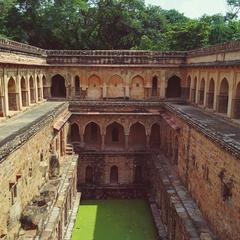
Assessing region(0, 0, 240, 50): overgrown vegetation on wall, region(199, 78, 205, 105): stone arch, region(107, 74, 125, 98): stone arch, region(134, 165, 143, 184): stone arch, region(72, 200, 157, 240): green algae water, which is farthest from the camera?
region(0, 0, 240, 50): overgrown vegetation on wall

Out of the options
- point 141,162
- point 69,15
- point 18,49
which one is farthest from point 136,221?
point 69,15

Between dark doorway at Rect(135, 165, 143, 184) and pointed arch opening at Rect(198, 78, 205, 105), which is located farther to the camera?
dark doorway at Rect(135, 165, 143, 184)

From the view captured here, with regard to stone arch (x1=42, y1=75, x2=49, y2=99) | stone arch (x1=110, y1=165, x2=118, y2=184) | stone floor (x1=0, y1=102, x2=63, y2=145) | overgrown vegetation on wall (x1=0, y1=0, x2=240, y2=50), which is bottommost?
stone arch (x1=110, y1=165, x2=118, y2=184)

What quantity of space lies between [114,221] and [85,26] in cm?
2187

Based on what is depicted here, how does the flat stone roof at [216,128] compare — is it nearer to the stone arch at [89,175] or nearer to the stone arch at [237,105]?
the stone arch at [237,105]

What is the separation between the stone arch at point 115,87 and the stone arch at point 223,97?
8.77 m

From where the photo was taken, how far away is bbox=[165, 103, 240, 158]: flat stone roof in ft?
34.3

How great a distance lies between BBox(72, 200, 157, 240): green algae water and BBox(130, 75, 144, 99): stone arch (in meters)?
6.71

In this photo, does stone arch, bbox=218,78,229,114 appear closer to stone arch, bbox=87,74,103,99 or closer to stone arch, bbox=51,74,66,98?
stone arch, bbox=87,74,103,99

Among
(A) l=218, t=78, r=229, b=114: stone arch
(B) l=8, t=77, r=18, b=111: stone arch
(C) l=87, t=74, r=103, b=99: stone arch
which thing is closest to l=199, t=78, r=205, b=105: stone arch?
(A) l=218, t=78, r=229, b=114: stone arch

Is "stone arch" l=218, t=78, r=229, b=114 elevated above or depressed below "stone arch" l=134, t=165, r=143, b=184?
above

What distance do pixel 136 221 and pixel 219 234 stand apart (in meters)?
7.69

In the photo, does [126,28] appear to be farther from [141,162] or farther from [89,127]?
[141,162]

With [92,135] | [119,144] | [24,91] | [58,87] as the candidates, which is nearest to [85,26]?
[58,87]
